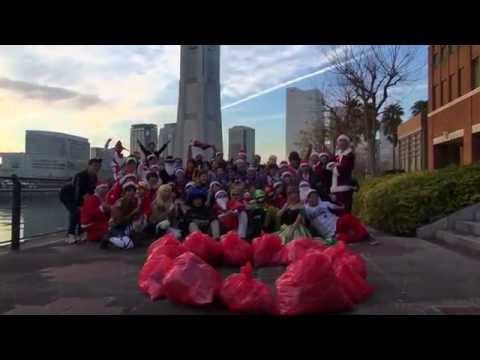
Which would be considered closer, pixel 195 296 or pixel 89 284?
pixel 195 296

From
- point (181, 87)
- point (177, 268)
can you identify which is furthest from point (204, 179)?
point (181, 87)

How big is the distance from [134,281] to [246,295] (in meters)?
2.02

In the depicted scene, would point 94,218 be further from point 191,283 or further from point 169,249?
point 191,283

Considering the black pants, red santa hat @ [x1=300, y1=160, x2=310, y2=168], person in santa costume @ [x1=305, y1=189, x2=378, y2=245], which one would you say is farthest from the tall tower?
person in santa costume @ [x1=305, y1=189, x2=378, y2=245]

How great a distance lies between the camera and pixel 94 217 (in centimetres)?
914

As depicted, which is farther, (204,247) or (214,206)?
(214,206)

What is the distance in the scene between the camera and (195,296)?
4488 millimetres

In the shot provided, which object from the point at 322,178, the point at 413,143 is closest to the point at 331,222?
the point at 322,178

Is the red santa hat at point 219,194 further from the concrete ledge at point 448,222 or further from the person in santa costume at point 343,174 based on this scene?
the concrete ledge at point 448,222

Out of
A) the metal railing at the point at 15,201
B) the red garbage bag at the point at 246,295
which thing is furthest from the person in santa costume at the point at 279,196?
the red garbage bag at the point at 246,295

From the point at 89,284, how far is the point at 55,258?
6.91 ft

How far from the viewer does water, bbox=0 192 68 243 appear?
8.53 metres
